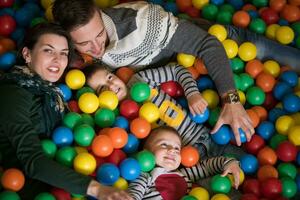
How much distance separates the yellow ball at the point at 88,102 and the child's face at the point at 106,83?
8cm

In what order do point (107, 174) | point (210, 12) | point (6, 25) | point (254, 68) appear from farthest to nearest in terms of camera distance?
point (210, 12)
point (6, 25)
point (254, 68)
point (107, 174)

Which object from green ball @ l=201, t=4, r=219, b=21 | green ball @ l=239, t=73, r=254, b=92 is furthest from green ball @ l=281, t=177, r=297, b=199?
green ball @ l=201, t=4, r=219, b=21

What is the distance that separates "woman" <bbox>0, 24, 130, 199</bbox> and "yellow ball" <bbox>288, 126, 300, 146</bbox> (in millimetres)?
671

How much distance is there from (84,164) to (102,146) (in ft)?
0.32

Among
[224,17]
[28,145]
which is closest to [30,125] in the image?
[28,145]

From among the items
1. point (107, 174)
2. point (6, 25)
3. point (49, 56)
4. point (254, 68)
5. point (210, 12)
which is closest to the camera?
point (107, 174)

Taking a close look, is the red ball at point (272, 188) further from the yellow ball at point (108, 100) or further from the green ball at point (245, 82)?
the yellow ball at point (108, 100)

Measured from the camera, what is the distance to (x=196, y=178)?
63.9 inches

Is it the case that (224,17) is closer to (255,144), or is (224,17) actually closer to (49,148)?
(255,144)

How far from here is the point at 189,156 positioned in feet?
5.24

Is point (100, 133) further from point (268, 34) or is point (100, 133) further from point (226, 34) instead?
point (268, 34)

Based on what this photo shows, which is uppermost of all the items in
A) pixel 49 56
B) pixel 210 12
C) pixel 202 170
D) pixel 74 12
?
pixel 74 12

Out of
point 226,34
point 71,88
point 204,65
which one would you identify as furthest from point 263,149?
point 71,88

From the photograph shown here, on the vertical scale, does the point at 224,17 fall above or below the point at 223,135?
above
